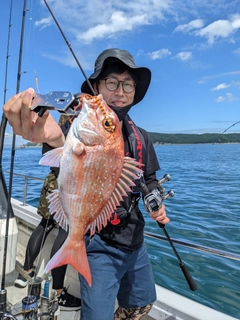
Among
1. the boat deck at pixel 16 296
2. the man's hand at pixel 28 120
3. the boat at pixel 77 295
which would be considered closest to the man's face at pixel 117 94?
the man's hand at pixel 28 120

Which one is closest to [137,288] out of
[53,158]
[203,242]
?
[53,158]

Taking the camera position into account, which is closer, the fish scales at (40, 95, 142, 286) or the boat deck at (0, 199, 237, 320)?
the fish scales at (40, 95, 142, 286)

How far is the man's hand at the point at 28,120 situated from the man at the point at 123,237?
4.6 inches

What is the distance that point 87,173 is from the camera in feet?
4.83

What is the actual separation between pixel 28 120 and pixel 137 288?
1649mm

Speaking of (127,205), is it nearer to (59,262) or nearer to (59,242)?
(59,262)

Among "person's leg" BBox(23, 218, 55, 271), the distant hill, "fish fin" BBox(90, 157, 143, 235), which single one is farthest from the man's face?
the distant hill

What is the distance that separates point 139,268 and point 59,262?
1.00m

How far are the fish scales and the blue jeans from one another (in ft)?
1.63

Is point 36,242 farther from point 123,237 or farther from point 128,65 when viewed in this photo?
point 128,65

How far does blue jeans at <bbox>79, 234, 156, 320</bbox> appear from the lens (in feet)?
6.40

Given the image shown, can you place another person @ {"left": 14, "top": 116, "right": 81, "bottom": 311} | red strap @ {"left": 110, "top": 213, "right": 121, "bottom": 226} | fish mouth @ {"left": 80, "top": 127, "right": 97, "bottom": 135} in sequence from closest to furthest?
1. fish mouth @ {"left": 80, "top": 127, "right": 97, "bottom": 135}
2. red strap @ {"left": 110, "top": 213, "right": 121, "bottom": 226}
3. another person @ {"left": 14, "top": 116, "right": 81, "bottom": 311}

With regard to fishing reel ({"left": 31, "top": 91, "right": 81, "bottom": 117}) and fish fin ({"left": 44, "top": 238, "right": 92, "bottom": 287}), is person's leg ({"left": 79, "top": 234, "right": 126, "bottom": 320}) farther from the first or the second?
fishing reel ({"left": 31, "top": 91, "right": 81, "bottom": 117})

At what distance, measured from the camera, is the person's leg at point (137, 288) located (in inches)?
88.7
